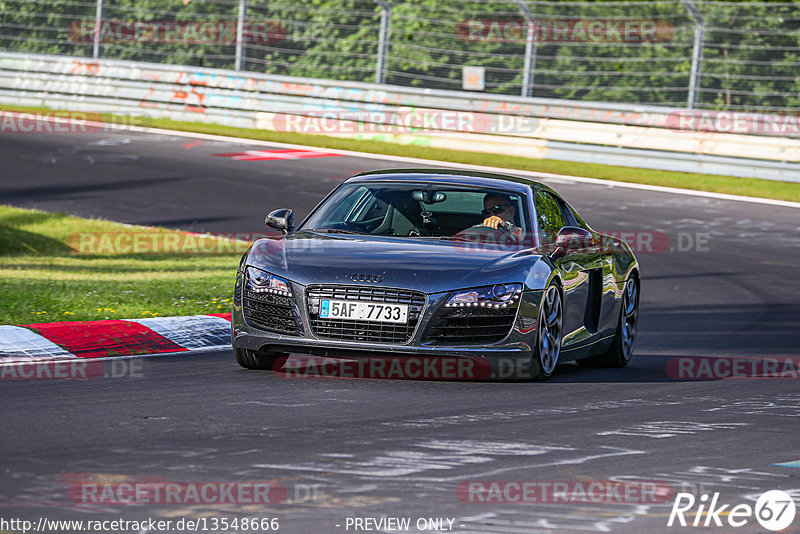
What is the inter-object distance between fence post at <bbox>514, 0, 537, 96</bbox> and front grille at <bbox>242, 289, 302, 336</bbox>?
56.2 feet

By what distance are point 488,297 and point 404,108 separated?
17.9 m

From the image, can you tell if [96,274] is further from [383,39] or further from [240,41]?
[240,41]

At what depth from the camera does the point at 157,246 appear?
17125mm

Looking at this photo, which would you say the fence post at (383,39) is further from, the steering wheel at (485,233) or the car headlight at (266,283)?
the car headlight at (266,283)

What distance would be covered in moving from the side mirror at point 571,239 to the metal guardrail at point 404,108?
1392 centimetres

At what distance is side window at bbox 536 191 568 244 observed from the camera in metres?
Answer: 9.55

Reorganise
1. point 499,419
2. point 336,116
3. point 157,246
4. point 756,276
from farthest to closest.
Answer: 1. point 336,116
2. point 157,246
3. point 756,276
4. point 499,419

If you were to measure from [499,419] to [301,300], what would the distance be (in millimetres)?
1641

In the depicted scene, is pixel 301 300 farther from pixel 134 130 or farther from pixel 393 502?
pixel 134 130

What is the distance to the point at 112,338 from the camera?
9.81m

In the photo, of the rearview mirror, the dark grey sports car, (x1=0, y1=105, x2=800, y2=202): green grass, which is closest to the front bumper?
the dark grey sports car

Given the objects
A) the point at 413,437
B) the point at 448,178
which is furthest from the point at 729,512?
the point at 448,178

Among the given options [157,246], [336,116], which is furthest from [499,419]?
[336,116]

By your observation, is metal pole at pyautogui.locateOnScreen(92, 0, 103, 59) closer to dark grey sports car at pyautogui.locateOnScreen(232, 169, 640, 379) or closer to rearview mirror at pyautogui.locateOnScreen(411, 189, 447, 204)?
dark grey sports car at pyautogui.locateOnScreen(232, 169, 640, 379)
